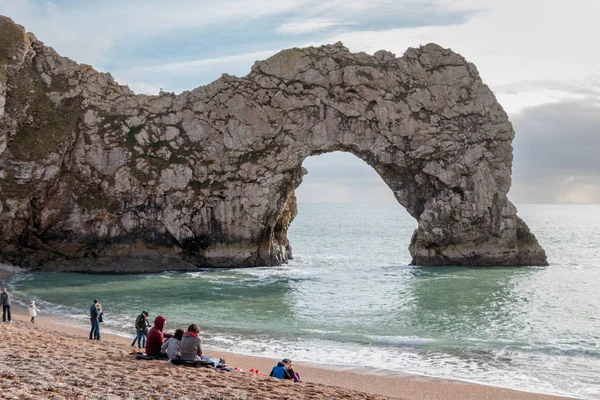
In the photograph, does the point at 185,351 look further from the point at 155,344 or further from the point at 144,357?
the point at 144,357

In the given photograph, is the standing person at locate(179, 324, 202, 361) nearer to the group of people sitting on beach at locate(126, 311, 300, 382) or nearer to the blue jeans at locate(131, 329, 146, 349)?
the group of people sitting on beach at locate(126, 311, 300, 382)

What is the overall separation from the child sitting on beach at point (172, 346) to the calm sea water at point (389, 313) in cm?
573

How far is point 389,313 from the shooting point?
96.0ft

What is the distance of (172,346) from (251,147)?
35.9 metres

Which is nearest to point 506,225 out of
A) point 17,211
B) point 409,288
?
point 409,288

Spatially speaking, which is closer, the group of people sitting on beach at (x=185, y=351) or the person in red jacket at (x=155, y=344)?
the group of people sitting on beach at (x=185, y=351)

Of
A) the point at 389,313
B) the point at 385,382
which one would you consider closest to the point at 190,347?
the point at 385,382

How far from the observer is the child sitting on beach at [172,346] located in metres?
15.5

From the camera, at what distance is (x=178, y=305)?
3098 cm

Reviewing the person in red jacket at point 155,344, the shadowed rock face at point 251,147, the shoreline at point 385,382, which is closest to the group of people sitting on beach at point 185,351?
the person in red jacket at point 155,344

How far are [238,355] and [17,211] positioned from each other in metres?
31.3

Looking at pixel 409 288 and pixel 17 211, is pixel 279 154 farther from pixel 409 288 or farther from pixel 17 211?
pixel 17 211

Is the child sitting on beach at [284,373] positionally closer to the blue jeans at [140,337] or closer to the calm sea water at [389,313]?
the calm sea water at [389,313]

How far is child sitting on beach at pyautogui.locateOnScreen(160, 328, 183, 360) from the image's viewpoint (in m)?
15.5
